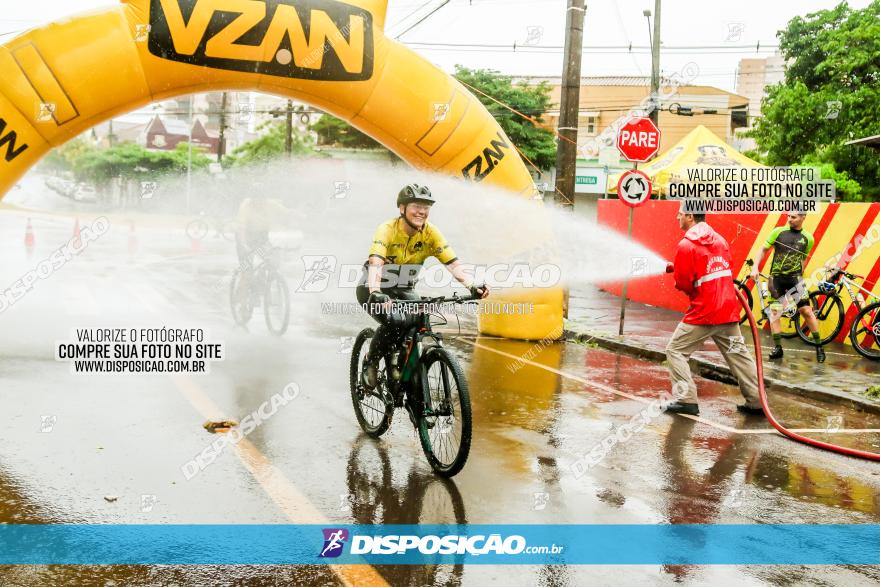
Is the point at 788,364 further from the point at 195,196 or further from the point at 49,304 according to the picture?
the point at 195,196

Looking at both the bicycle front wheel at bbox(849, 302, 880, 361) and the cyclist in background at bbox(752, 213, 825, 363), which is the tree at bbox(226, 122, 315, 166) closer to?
the cyclist in background at bbox(752, 213, 825, 363)


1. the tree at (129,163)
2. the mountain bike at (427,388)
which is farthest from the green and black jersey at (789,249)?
the tree at (129,163)

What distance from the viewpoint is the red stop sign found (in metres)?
12.4

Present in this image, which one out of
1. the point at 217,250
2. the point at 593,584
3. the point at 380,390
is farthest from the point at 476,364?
the point at 217,250

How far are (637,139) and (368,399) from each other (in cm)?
756

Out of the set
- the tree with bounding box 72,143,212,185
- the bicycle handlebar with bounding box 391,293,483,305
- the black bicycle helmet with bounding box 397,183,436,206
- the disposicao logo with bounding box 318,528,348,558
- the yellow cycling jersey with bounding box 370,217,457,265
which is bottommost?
the disposicao logo with bounding box 318,528,348,558

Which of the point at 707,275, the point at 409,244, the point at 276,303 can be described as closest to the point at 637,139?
the point at 707,275

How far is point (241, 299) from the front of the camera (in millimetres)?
11375

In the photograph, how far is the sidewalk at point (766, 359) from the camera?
916 centimetres

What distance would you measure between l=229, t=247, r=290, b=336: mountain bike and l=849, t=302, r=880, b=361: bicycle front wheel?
24.7 feet

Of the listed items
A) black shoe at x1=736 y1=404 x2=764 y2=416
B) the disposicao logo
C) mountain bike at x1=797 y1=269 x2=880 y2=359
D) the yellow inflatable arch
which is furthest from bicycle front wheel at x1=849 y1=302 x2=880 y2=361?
the disposicao logo

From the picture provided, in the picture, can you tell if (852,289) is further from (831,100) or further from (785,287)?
(831,100)

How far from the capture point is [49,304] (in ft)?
40.3

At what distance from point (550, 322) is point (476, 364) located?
7.53 ft
